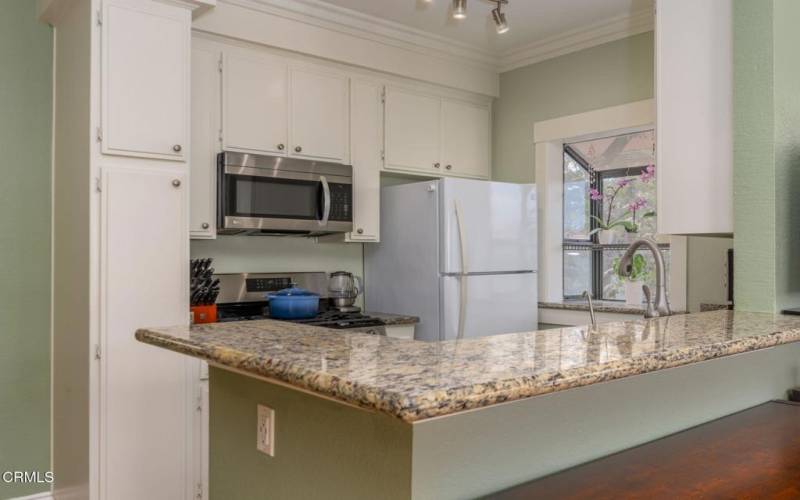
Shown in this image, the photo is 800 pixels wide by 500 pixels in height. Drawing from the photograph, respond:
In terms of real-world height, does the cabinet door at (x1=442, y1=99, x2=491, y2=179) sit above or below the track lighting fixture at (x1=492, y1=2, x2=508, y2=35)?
below

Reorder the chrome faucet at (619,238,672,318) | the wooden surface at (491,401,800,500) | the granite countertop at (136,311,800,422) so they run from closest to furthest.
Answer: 1. the granite countertop at (136,311,800,422)
2. the wooden surface at (491,401,800,500)
3. the chrome faucet at (619,238,672,318)

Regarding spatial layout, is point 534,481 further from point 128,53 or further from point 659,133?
point 128,53

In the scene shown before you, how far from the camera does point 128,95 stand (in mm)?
2652

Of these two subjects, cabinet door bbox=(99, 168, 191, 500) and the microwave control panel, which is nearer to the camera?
cabinet door bbox=(99, 168, 191, 500)

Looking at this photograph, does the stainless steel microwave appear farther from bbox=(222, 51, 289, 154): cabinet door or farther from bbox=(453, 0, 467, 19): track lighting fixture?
bbox=(453, 0, 467, 19): track lighting fixture

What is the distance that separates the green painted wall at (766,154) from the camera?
1.97 metres

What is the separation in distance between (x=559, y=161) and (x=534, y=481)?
10.4ft

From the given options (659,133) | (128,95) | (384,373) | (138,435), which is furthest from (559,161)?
(384,373)

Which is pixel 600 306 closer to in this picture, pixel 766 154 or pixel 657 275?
pixel 657 275

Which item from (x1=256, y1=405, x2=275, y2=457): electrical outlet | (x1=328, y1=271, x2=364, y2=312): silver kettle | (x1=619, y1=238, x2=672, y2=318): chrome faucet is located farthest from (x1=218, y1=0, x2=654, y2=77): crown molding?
(x1=256, y1=405, x2=275, y2=457): electrical outlet

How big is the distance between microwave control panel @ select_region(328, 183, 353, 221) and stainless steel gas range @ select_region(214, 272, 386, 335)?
1.45ft

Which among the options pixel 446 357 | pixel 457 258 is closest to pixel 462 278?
pixel 457 258

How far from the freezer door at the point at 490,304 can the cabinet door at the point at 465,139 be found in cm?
86

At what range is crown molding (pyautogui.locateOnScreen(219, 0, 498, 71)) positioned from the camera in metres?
3.36
